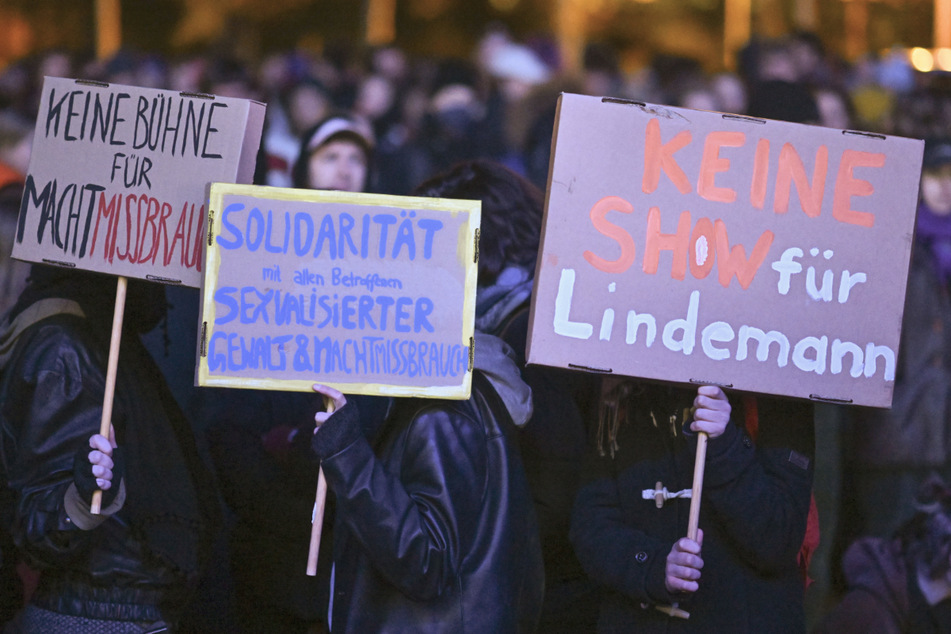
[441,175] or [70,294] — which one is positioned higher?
[441,175]

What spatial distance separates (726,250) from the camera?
2629 millimetres

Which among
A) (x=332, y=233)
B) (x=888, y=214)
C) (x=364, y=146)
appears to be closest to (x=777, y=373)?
(x=888, y=214)

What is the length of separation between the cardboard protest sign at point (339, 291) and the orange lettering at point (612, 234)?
0.28 meters

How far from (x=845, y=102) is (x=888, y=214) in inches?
185

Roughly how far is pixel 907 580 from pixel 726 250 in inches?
64.7

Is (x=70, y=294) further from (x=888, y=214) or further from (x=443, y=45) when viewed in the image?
(x=443, y=45)

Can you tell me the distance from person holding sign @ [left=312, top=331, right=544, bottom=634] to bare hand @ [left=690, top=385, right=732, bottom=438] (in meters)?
0.43

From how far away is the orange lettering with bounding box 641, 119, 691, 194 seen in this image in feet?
8.63

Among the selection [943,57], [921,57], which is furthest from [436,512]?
[943,57]

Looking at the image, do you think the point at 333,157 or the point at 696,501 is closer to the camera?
the point at 696,501

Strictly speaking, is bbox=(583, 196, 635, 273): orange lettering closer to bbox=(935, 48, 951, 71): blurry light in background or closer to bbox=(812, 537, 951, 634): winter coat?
bbox=(812, 537, 951, 634): winter coat

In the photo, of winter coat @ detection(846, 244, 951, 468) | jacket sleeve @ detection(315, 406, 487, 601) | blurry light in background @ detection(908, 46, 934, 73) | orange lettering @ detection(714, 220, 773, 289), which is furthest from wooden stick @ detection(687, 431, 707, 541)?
blurry light in background @ detection(908, 46, 934, 73)

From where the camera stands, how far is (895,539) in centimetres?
372

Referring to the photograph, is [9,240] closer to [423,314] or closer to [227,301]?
[227,301]
